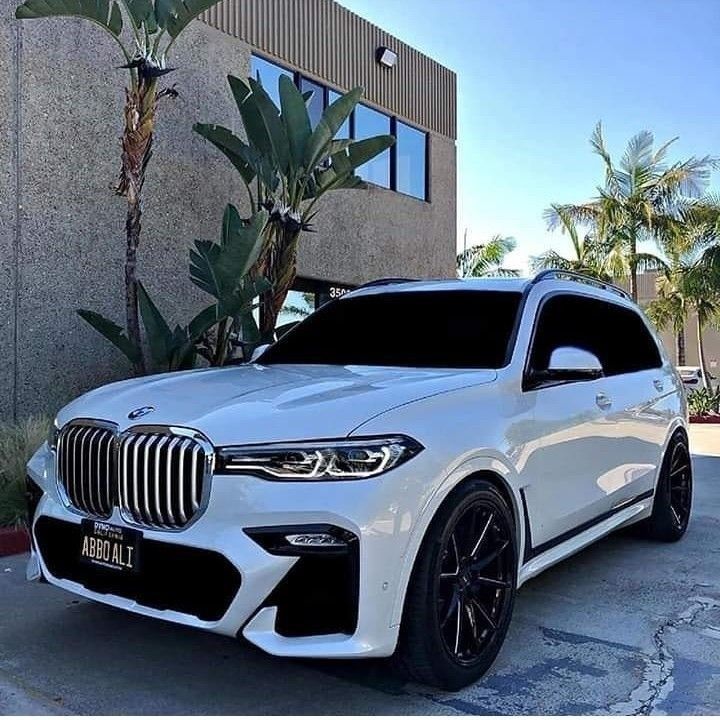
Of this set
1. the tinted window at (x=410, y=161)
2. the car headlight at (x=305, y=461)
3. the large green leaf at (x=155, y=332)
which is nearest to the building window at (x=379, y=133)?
the tinted window at (x=410, y=161)

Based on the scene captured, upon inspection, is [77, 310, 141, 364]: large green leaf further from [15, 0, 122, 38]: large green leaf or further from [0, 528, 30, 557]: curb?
[0, 528, 30, 557]: curb

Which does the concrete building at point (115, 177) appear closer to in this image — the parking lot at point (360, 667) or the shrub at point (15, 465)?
the shrub at point (15, 465)

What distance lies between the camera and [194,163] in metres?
10.5

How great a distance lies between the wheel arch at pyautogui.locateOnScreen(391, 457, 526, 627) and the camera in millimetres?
2953

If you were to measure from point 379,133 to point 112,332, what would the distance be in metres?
7.55

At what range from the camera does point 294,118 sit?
28.7 ft

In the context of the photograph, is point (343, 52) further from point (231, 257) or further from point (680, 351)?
point (680, 351)

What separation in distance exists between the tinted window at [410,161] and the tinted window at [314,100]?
205cm

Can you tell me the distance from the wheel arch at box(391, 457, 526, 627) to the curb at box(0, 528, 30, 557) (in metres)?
3.36

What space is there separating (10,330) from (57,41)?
3.23 m

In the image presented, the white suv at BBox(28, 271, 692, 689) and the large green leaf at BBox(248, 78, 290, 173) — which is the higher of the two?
the large green leaf at BBox(248, 78, 290, 173)

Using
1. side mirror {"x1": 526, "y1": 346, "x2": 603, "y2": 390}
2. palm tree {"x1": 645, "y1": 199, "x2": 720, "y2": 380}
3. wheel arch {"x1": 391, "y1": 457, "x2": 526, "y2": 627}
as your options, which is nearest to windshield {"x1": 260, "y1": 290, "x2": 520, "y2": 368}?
side mirror {"x1": 526, "y1": 346, "x2": 603, "y2": 390}

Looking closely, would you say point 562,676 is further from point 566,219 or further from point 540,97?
point 566,219

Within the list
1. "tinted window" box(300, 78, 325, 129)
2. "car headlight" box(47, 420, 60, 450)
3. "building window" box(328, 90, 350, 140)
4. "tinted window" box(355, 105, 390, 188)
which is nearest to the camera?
"car headlight" box(47, 420, 60, 450)
